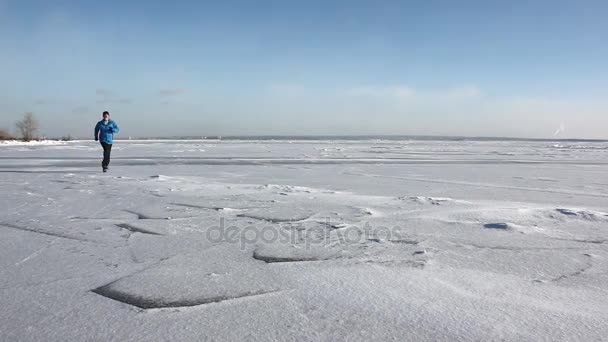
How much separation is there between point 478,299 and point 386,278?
1.69ft

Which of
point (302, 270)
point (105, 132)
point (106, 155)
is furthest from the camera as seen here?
point (105, 132)

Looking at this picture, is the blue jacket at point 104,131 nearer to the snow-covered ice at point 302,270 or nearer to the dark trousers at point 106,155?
the dark trousers at point 106,155

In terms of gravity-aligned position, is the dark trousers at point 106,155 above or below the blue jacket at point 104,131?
below

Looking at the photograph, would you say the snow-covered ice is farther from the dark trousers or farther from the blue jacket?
the blue jacket

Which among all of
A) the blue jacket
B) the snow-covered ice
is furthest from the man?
the snow-covered ice

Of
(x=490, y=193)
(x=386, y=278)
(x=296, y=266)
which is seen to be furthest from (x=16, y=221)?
(x=490, y=193)

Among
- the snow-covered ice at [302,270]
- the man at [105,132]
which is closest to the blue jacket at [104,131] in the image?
the man at [105,132]

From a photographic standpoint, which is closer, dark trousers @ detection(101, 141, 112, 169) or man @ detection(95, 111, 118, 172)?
dark trousers @ detection(101, 141, 112, 169)

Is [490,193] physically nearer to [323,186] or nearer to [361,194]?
[361,194]

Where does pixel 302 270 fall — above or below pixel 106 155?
below

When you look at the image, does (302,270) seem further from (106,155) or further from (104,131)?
(104,131)

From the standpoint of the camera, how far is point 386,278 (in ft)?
7.97

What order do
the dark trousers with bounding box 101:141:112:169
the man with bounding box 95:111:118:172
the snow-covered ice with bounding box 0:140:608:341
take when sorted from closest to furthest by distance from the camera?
the snow-covered ice with bounding box 0:140:608:341, the dark trousers with bounding box 101:141:112:169, the man with bounding box 95:111:118:172

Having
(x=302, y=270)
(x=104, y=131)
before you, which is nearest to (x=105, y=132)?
(x=104, y=131)
